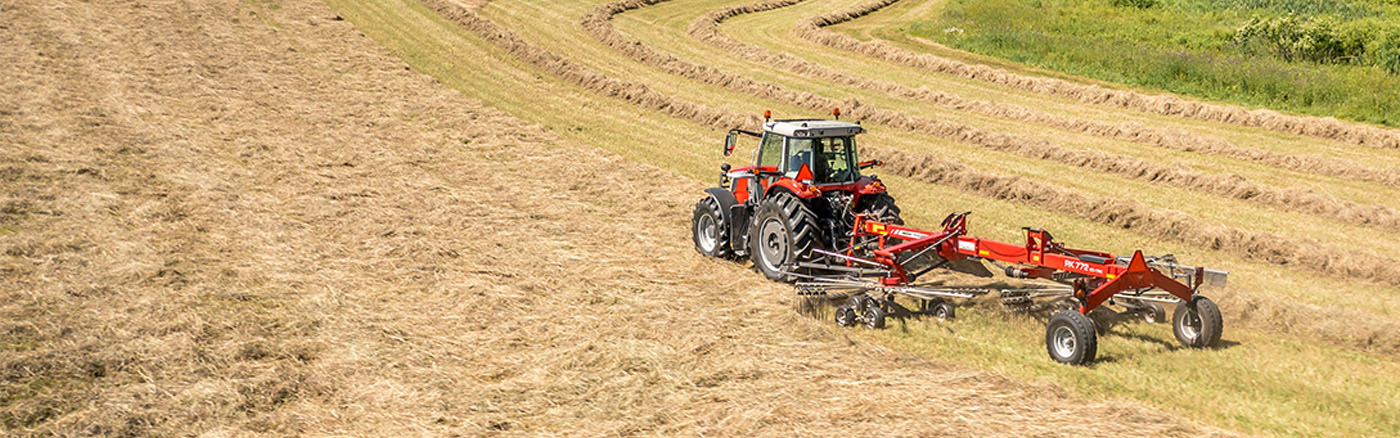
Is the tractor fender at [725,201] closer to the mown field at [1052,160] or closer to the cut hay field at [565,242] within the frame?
the cut hay field at [565,242]

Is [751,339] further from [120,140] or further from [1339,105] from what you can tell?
[1339,105]

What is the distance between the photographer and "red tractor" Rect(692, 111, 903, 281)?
11.6m

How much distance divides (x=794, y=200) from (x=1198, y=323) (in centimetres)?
411

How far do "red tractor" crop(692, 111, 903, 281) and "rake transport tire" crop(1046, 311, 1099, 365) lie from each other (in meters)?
2.58

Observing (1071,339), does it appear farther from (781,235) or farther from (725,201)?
(725,201)

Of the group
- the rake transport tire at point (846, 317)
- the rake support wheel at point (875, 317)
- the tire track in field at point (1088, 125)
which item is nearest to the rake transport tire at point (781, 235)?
the rake transport tire at point (846, 317)

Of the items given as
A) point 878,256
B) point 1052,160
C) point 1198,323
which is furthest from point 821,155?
point 1052,160

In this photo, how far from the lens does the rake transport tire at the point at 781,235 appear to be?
11.4 metres

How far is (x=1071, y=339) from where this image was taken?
9305 mm

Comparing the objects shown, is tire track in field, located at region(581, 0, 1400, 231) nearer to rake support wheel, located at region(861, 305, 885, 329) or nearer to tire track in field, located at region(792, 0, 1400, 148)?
tire track in field, located at region(792, 0, 1400, 148)

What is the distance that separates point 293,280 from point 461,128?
901cm

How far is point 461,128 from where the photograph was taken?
20.2 metres

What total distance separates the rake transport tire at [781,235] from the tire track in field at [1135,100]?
13.0m

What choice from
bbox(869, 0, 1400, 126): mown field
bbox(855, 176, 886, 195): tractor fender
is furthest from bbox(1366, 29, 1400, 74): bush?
bbox(855, 176, 886, 195): tractor fender
